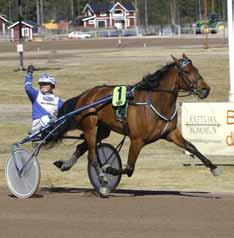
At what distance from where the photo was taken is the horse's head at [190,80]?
10797 millimetres

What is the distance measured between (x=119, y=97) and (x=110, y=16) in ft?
523

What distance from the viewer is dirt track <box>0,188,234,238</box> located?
29.2 ft

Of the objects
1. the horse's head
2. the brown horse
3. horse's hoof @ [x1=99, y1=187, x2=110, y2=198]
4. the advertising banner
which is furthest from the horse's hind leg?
the advertising banner

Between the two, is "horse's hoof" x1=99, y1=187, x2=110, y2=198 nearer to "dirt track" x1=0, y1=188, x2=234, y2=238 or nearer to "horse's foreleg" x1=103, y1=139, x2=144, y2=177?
"dirt track" x1=0, y1=188, x2=234, y2=238

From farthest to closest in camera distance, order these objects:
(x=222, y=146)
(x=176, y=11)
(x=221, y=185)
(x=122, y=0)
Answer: (x=122, y=0) → (x=176, y=11) → (x=222, y=146) → (x=221, y=185)

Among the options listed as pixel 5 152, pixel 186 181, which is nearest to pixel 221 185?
pixel 186 181

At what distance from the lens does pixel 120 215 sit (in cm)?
997

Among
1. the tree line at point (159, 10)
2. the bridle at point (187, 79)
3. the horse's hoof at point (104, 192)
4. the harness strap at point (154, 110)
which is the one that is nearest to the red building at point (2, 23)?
the tree line at point (159, 10)

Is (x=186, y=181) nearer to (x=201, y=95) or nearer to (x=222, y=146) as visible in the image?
(x=222, y=146)

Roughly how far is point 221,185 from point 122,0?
181279 mm

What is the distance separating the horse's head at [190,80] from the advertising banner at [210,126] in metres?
4.66

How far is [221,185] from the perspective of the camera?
1348cm

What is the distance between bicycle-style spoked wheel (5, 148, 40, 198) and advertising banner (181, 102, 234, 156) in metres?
4.80

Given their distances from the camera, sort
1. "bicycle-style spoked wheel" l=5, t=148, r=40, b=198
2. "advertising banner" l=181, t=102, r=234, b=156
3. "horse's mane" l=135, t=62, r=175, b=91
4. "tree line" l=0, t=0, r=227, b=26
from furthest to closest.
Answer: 1. "tree line" l=0, t=0, r=227, b=26
2. "advertising banner" l=181, t=102, r=234, b=156
3. "bicycle-style spoked wheel" l=5, t=148, r=40, b=198
4. "horse's mane" l=135, t=62, r=175, b=91
